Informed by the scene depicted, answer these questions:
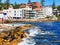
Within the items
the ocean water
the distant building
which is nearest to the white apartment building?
the distant building

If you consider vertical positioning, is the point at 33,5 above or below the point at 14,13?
above

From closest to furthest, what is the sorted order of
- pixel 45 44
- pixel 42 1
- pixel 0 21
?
pixel 45 44 → pixel 0 21 → pixel 42 1

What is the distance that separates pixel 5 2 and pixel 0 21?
10.4m

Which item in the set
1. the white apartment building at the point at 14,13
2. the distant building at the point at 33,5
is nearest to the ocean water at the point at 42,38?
the white apartment building at the point at 14,13

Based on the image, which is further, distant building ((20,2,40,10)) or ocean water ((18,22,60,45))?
distant building ((20,2,40,10))

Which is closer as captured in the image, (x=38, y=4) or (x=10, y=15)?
(x=10, y=15)

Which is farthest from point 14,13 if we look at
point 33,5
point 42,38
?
point 42,38

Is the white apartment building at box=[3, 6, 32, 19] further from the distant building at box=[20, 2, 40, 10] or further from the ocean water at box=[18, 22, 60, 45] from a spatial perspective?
the ocean water at box=[18, 22, 60, 45]

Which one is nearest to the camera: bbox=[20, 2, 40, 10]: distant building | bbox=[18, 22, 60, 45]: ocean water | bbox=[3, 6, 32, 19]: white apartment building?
bbox=[18, 22, 60, 45]: ocean water

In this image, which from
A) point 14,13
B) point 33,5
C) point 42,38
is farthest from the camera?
point 33,5

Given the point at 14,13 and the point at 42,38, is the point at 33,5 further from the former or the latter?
the point at 42,38

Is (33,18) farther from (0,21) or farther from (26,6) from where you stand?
(0,21)

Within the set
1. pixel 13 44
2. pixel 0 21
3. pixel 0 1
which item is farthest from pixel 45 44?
pixel 0 1

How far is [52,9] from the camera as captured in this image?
35906 mm
